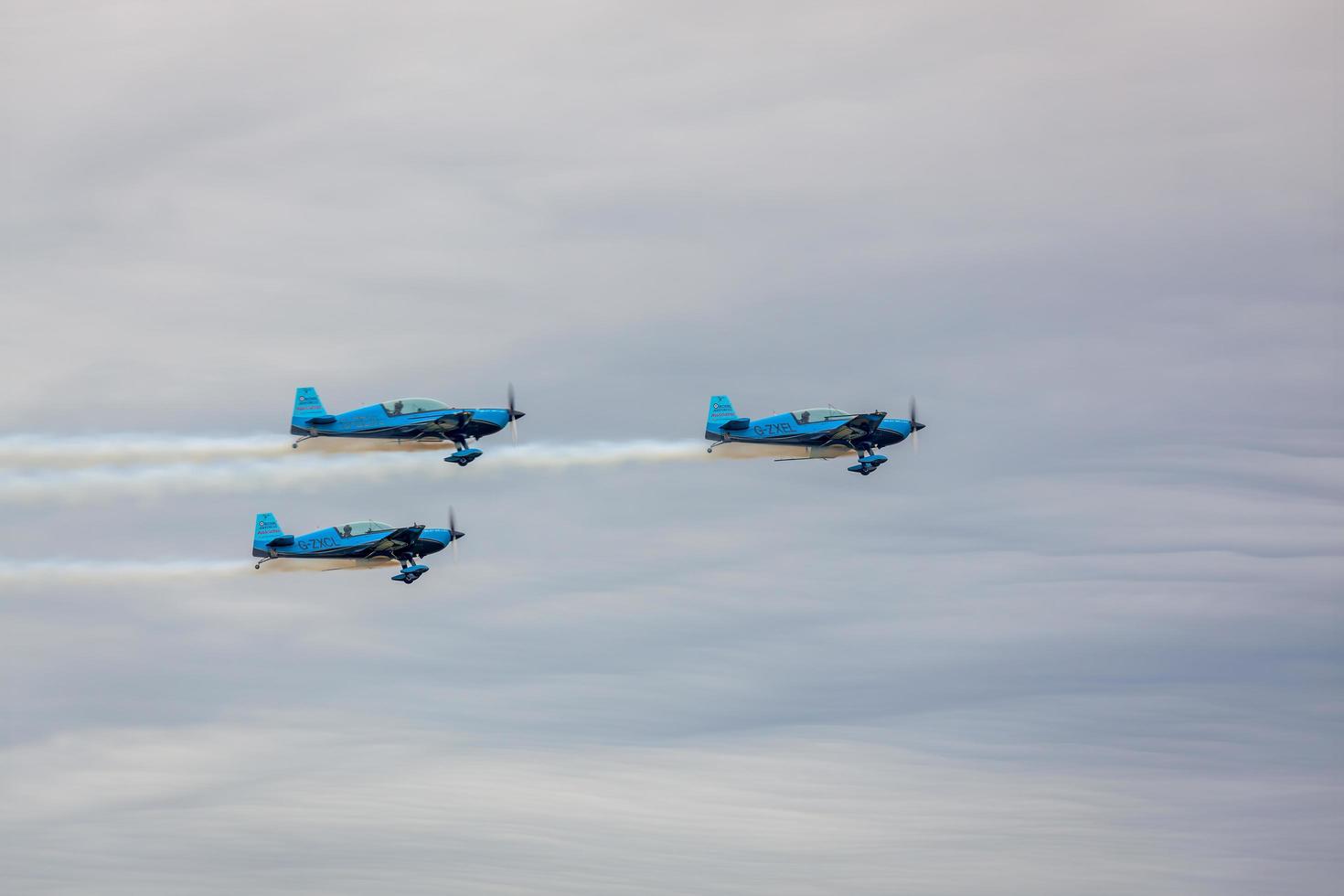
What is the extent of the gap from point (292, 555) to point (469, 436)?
1380 centimetres

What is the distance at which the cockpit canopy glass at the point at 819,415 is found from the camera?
127 metres

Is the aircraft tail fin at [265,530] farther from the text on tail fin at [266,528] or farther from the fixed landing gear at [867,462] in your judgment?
the fixed landing gear at [867,462]

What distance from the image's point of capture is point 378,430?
124m

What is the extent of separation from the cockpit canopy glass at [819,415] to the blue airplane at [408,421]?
1815 centimetres

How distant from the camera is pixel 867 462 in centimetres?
12625

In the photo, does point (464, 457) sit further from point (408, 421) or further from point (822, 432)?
point (822, 432)

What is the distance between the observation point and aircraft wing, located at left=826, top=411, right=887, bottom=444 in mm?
126438

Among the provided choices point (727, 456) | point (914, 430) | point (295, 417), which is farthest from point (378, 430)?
point (914, 430)

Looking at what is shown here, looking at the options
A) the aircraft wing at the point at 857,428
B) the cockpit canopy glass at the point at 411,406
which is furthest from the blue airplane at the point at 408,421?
the aircraft wing at the point at 857,428

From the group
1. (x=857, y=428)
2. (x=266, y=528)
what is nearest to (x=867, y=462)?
(x=857, y=428)

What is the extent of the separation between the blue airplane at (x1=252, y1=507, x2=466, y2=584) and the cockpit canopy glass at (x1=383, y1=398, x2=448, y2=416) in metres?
7.73

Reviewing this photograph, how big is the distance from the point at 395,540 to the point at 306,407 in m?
10.5

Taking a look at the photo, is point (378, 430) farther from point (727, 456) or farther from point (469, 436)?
point (727, 456)

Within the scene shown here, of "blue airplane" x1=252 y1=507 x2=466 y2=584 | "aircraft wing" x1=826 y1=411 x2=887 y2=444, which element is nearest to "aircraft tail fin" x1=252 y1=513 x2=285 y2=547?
"blue airplane" x1=252 y1=507 x2=466 y2=584
